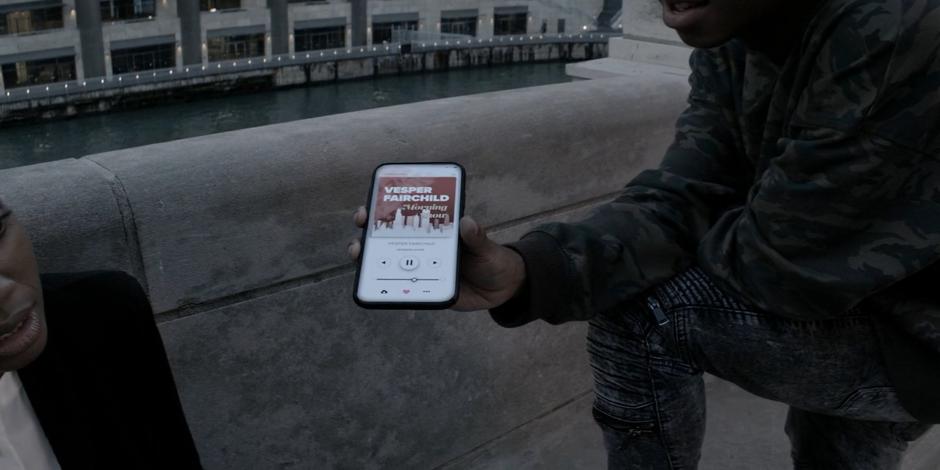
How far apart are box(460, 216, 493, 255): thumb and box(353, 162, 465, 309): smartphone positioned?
3cm

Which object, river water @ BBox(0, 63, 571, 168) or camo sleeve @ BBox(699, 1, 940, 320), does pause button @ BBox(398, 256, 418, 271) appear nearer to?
camo sleeve @ BBox(699, 1, 940, 320)

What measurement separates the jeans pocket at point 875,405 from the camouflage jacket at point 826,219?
0.05 metres

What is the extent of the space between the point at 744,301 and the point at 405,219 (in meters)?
0.66

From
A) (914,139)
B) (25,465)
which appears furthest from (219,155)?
(914,139)

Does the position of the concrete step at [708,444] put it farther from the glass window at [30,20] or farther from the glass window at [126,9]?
the glass window at [126,9]

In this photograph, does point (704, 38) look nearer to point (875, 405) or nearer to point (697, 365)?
point (697, 365)

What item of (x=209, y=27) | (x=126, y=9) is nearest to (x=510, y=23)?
(x=209, y=27)

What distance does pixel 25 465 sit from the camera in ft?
5.72

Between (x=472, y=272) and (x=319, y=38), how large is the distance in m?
47.2

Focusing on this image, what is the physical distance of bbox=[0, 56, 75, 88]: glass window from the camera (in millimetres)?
37938

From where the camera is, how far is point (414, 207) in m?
1.95

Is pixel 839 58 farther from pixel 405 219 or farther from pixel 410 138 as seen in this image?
pixel 410 138

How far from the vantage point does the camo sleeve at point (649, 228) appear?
6.14 ft

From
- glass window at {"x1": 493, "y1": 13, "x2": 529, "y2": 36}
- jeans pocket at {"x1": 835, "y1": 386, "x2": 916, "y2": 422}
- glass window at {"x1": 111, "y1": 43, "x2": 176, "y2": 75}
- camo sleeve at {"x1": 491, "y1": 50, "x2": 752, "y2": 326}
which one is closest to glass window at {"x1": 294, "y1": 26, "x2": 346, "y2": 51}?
glass window at {"x1": 111, "y1": 43, "x2": 176, "y2": 75}
